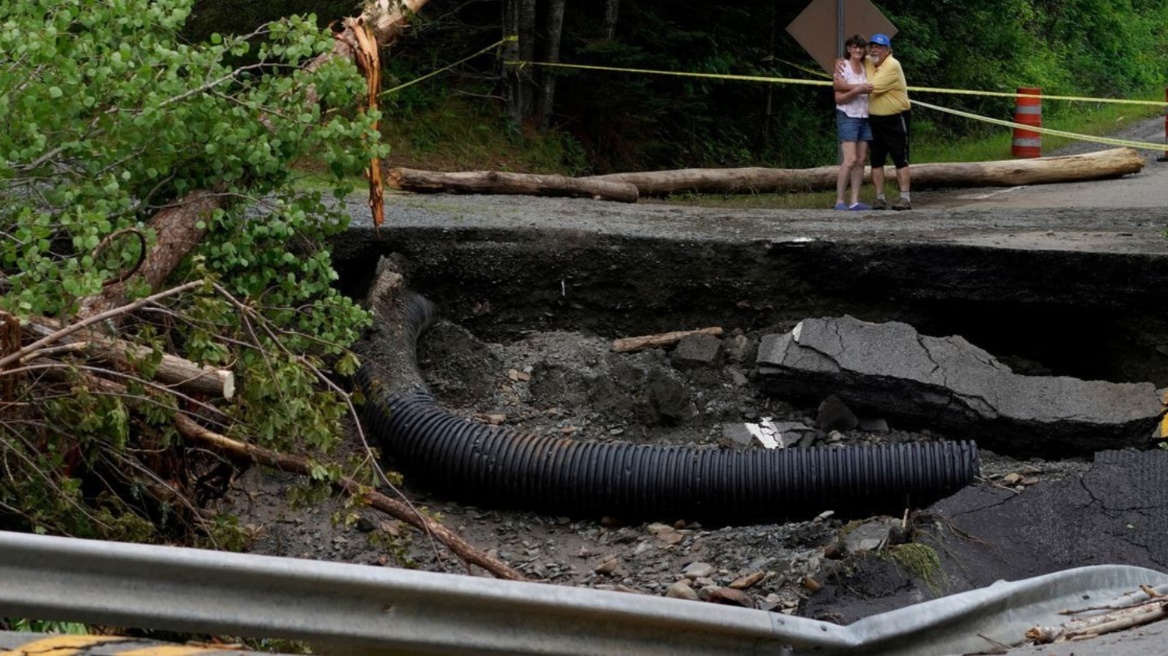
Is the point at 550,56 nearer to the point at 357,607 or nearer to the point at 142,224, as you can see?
the point at 142,224

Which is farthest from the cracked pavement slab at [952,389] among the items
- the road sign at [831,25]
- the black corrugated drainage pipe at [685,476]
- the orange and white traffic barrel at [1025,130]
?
the orange and white traffic barrel at [1025,130]

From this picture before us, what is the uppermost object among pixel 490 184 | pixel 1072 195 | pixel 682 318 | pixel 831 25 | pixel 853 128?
pixel 831 25

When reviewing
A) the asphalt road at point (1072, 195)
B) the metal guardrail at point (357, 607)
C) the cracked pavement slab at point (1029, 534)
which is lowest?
the cracked pavement slab at point (1029, 534)

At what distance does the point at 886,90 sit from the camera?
12047 millimetres

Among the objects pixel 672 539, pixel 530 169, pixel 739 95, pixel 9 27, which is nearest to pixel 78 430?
pixel 9 27

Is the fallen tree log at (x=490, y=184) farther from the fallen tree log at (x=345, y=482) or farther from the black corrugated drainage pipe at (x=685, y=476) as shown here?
the fallen tree log at (x=345, y=482)

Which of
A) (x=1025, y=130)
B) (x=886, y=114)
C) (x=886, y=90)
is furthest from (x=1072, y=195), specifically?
(x=1025, y=130)

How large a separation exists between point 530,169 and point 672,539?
8467 mm

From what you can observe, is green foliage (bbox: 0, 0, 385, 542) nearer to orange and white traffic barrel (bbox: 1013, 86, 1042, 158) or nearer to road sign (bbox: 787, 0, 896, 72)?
road sign (bbox: 787, 0, 896, 72)

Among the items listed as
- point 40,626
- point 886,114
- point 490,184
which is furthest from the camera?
point 886,114

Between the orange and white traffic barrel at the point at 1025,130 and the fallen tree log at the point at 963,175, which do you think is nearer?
the fallen tree log at the point at 963,175

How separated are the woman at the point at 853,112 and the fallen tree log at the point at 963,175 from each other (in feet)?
6.97

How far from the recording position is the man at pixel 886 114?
12039 millimetres

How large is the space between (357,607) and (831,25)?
41.5ft
